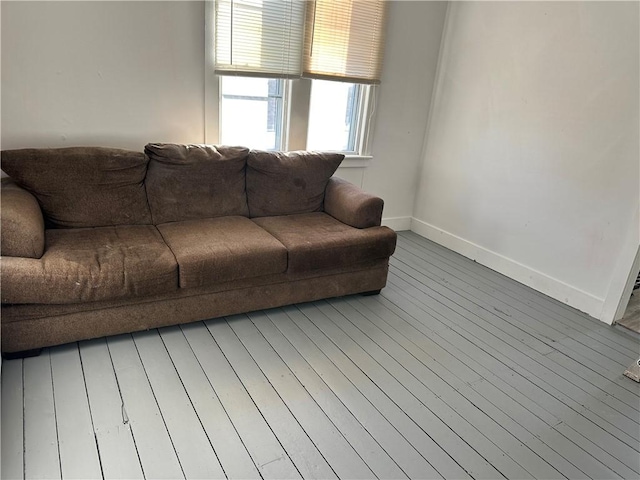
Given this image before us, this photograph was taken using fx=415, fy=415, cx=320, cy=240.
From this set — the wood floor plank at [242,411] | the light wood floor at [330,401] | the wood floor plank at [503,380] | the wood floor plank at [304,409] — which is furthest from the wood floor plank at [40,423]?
the wood floor plank at [503,380]

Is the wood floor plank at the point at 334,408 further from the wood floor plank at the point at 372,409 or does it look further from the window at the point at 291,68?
the window at the point at 291,68

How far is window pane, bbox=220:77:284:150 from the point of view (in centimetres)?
318

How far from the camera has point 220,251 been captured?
7.46ft

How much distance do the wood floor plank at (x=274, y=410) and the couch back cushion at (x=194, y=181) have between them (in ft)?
2.73

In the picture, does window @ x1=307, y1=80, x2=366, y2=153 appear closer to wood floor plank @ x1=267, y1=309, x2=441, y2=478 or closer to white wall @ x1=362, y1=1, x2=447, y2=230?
white wall @ x1=362, y1=1, x2=447, y2=230

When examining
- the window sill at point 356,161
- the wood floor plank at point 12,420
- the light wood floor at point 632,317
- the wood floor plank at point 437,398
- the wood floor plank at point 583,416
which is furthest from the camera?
the window sill at point 356,161

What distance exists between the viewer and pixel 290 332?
241 centimetres

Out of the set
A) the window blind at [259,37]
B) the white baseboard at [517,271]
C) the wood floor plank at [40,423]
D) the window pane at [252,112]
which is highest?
the window blind at [259,37]

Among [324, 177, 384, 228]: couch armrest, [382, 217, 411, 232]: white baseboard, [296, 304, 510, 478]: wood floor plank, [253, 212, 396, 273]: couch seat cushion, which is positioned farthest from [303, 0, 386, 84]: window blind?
[296, 304, 510, 478]: wood floor plank

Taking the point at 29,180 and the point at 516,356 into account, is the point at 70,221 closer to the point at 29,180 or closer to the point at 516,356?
the point at 29,180

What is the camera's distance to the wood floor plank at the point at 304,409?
1599mm

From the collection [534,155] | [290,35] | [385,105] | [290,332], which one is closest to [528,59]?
[534,155]

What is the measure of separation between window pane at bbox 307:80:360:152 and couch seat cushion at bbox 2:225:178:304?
1.86m

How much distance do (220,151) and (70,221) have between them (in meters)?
1.01
